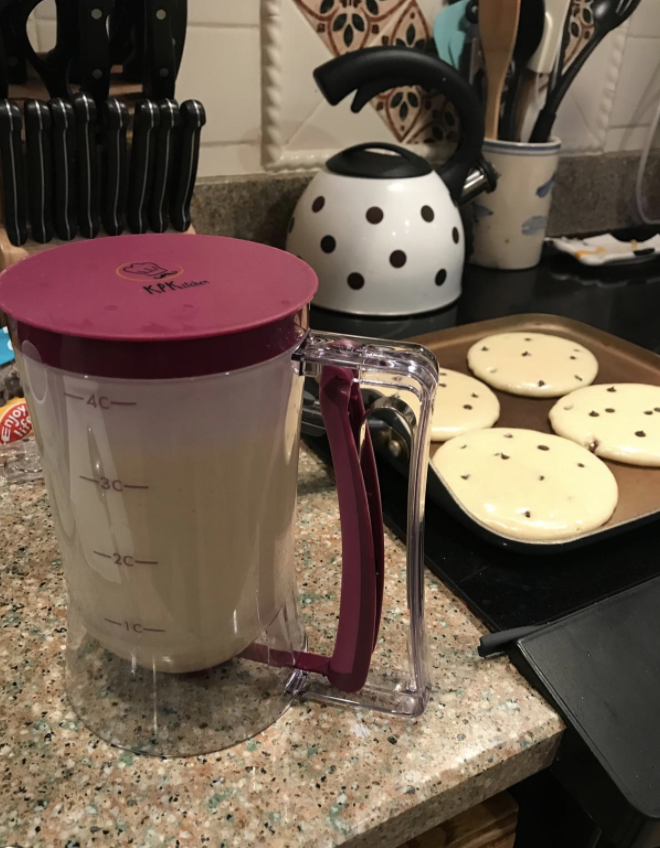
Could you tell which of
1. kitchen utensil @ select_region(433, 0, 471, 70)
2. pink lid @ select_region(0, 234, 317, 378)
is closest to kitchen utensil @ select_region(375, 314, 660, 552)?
pink lid @ select_region(0, 234, 317, 378)

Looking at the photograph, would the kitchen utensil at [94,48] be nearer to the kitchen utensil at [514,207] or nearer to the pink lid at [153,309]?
the pink lid at [153,309]

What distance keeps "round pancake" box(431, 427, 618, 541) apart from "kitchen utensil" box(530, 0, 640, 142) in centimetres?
57

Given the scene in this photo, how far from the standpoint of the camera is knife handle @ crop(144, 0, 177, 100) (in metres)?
0.64

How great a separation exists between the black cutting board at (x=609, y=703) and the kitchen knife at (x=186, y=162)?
544 mm

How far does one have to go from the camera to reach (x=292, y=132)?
95 centimetres

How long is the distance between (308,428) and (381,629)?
0.21 metres

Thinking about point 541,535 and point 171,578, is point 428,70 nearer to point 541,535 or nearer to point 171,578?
point 541,535

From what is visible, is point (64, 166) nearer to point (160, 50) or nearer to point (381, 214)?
point (160, 50)

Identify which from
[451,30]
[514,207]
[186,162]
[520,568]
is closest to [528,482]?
[520,568]

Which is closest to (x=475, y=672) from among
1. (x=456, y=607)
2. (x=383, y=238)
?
(x=456, y=607)

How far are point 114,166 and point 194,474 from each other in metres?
0.48

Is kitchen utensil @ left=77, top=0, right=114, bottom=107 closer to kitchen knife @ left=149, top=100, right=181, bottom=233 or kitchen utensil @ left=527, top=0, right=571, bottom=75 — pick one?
kitchen knife @ left=149, top=100, right=181, bottom=233

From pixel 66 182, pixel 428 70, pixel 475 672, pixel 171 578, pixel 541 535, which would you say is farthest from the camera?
pixel 428 70

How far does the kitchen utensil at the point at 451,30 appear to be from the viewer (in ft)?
3.12
